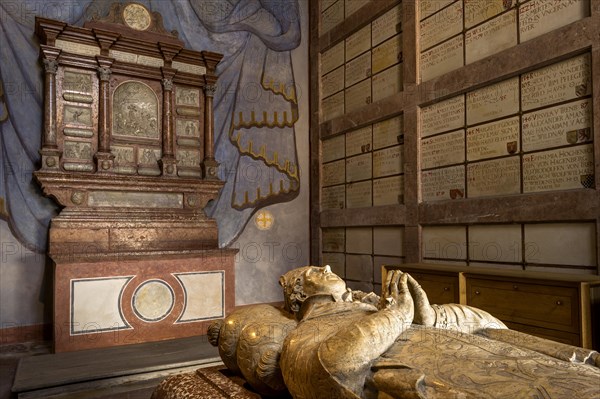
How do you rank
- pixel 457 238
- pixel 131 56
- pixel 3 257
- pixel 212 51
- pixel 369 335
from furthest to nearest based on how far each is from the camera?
pixel 212 51 < pixel 131 56 < pixel 3 257 < pixel 457 238 < pixel 369 335

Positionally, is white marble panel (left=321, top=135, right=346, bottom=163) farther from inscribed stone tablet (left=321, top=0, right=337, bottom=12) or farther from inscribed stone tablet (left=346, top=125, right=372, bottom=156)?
inscribed stone tablet (left=321, top=0, right=337, bottom=12)

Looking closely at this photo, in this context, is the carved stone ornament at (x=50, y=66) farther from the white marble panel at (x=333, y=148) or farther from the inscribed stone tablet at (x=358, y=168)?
the inscribed stone tablet at (x=358, y=168)

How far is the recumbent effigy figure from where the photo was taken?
1.56 meters

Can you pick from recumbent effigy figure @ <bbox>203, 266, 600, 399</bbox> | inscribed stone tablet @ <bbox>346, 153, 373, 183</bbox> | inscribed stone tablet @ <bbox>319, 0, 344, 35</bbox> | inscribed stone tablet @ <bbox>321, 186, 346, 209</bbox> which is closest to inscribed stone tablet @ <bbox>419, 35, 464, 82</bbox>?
inscribed stone tablet @ <bbox>346, 153, 373, 183</bbox>

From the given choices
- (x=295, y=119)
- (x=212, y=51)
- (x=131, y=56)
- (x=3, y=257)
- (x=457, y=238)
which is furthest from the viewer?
(x=295, y=119)

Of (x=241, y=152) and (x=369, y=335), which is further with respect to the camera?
(x=241, y=152)

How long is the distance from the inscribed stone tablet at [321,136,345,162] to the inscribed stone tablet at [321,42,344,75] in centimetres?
121

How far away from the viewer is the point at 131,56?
6445 millimetres

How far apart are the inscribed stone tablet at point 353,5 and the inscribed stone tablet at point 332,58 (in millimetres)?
491

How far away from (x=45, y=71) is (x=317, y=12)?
447 centimetres

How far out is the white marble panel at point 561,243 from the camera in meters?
4.04

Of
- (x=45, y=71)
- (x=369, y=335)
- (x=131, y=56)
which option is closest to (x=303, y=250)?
(x=131, y=56)

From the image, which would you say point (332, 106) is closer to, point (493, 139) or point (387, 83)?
point (387, 83)

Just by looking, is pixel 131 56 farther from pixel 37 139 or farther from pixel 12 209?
pixel 12 209
